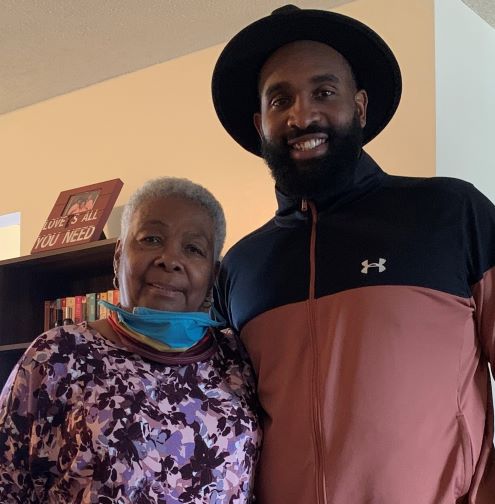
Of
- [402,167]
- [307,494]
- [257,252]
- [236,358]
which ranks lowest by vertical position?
[307,494]

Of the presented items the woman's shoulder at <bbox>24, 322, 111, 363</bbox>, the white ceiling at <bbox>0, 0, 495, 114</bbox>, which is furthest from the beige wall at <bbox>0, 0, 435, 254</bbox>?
the woman's shoulder at <bbox>24, 322, 111, 363</bbox>

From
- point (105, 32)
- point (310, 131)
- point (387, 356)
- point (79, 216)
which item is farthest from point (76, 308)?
point (387, 356)

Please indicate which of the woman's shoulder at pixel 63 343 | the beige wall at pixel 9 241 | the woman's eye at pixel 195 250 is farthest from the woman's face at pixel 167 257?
the beige wall at pixel 9 241

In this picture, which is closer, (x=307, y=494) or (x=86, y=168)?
(x=307, y=494)

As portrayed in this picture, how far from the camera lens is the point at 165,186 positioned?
1469 mm

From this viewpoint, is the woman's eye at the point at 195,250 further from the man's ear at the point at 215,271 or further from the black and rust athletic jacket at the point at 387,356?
the black and rust athletic jacket at the point at 387,356

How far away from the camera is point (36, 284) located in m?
3.24

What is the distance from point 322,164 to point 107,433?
2.14 feet

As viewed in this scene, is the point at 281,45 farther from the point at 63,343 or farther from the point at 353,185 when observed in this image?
the point at 63,343

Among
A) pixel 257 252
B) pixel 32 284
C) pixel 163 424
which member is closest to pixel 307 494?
pixel 163 424

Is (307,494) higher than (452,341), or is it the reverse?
(452,341)

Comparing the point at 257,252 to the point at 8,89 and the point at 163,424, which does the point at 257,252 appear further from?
the point at 8,89

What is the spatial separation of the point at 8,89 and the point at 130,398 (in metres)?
2.45

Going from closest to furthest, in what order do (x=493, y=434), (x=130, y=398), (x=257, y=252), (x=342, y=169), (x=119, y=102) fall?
(x=130, y=398), (x=493, y=434), (x=342, y=169), (x=257, y=252), (x=119, y=102)
